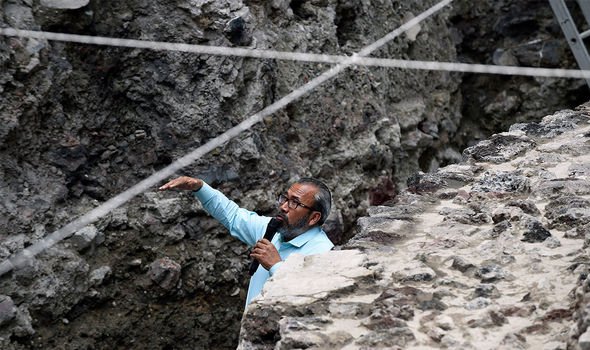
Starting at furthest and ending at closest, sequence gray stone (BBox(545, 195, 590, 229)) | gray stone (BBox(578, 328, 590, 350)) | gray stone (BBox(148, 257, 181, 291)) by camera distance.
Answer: gray stone (BBox(148, 257, 181, 291)) < gray stone (BBox(545, 195, 590, 229)) < gray stone (BBox(578, 328, 590, 350))

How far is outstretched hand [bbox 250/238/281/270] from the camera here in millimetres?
3490

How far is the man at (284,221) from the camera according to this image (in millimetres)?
3643

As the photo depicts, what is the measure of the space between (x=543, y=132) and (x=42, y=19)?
274 cm

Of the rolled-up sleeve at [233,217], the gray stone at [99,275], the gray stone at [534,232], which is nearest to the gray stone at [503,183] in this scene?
the gray stone at [534,232]

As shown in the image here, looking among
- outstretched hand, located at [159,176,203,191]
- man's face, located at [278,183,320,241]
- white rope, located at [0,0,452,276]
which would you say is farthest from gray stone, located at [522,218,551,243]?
white rope, located at [0,0,452,276]

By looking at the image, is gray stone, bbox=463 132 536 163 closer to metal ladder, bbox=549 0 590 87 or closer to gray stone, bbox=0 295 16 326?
metal ladder, bbox=549 0 590 87

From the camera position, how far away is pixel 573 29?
5766 millimetres

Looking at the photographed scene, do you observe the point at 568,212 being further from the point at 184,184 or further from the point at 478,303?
the point at 184,184

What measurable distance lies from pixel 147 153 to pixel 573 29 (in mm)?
2842

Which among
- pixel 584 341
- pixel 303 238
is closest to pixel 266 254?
pixel 303 238

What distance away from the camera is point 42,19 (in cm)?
479

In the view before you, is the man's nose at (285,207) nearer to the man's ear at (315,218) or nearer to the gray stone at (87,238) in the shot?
the man's ear at (315,218)

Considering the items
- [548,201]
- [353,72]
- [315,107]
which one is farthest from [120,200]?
[548,201]

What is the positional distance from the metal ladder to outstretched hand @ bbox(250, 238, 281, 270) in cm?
307
